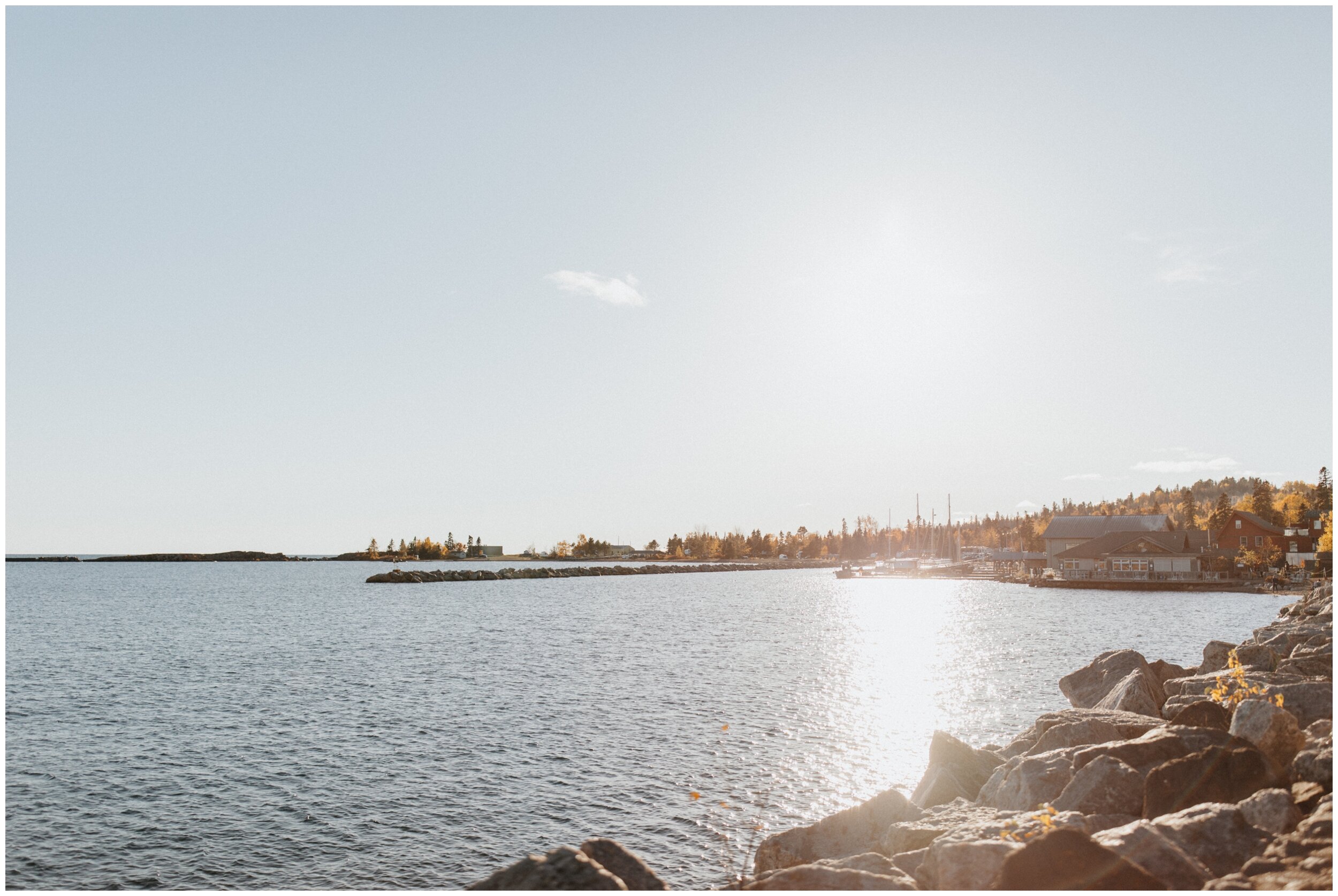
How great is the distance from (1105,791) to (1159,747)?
221 centimetres

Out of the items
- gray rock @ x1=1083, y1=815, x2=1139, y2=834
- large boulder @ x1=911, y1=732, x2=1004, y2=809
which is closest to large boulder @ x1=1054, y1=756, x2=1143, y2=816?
gray rock @ x1=1083, y1=815, x2=1139, y2=834

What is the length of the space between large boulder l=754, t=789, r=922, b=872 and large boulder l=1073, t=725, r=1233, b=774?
12.5 ft

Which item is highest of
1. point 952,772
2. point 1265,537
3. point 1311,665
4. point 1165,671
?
point 1265,537

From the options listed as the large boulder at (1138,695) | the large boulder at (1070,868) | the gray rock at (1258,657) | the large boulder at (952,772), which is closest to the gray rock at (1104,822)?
the large boulder at (1070,868)

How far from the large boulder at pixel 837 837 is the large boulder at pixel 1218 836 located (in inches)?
245

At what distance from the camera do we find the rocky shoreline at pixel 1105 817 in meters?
9.69

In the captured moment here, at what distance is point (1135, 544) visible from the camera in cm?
12731

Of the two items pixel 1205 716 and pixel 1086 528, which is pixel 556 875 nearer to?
pixel 1205 716

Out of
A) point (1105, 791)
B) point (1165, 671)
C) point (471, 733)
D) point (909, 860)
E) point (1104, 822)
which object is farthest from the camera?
point (471, 733)

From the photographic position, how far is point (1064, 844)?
9.41m

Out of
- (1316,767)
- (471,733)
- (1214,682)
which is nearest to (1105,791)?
(1316,767)

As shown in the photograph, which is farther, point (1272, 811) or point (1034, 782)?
point (1034, 782)

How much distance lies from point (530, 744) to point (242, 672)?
27.5m

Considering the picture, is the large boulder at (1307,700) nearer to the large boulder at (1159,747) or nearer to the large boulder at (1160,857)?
the large boulder at (1159,747)
